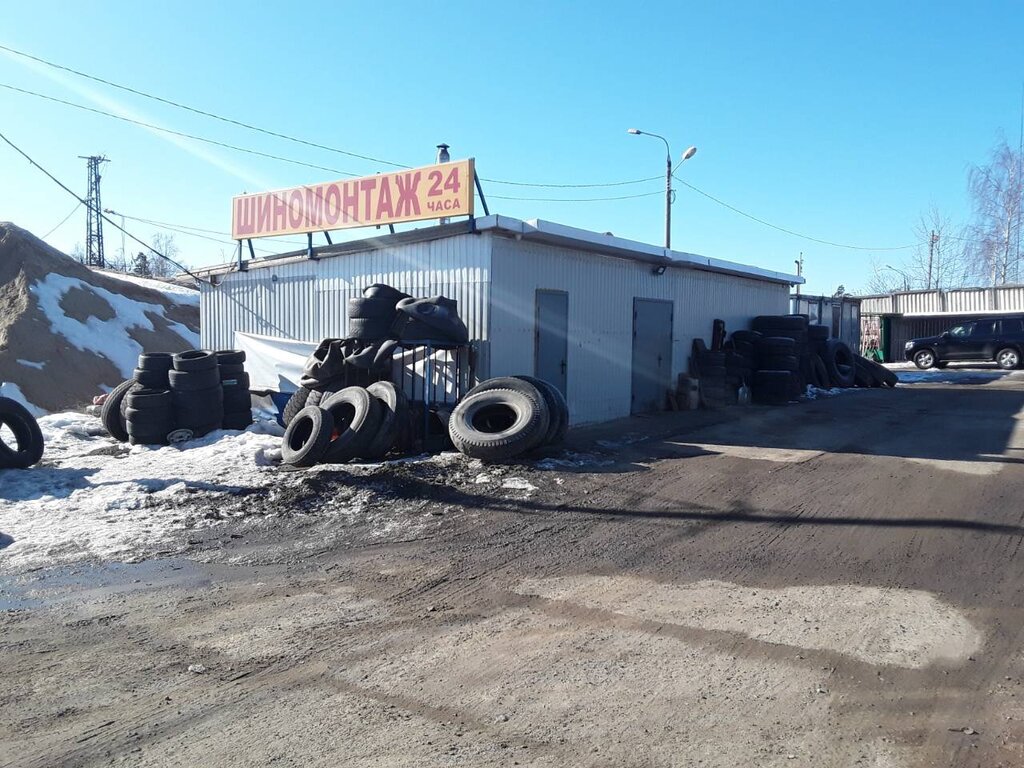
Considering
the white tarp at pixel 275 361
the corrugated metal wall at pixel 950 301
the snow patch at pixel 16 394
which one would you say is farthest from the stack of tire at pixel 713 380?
the corrugated metal wall at pixel 950 301

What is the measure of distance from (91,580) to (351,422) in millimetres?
4659

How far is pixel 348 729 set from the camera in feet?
11.5

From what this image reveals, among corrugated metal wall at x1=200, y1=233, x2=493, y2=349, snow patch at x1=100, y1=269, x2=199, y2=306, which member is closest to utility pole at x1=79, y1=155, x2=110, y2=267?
snow patch at x1=100, y1=269, x2=199, y2=306

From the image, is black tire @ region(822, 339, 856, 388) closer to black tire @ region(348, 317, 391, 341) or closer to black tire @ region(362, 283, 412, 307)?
black tire @ region(362, 283, 412, 307)

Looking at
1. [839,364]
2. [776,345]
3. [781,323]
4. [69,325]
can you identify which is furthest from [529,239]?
[69,325]

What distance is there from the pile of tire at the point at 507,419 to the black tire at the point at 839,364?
535 inches

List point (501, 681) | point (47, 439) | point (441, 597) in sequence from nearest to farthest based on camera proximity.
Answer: point (501, 681)
point (441, 597)
point (47, 439)

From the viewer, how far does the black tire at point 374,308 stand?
38.6 feet

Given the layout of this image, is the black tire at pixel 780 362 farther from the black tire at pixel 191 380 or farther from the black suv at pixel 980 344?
the black suv at pixel 980 344

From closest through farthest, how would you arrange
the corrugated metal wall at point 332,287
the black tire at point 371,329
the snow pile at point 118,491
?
the snow pile at point 118,491, the black tire at point 371,329, the corrugated metal wall at point 332,287

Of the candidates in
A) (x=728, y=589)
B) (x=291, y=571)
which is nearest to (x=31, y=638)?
(x=291, y=571)

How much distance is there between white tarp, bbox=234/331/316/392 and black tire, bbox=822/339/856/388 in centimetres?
1418

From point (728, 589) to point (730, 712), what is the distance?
1.84 meters

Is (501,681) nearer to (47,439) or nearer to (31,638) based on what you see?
(31,638)
